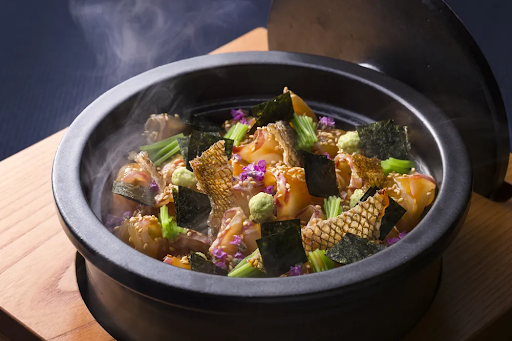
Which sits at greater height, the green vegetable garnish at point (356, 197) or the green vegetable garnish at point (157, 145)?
the green vegetable garnish at point (356, 197)

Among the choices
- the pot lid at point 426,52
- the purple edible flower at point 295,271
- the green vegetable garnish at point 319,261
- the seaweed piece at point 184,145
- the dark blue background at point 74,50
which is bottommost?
the dark blue background at point 74,50

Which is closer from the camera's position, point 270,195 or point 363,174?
point 270,195

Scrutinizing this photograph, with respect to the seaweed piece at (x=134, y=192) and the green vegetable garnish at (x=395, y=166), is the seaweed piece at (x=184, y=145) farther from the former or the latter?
the green vegetable garnish at (x=395, y=166)

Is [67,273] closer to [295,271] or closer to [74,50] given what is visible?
[295,271]

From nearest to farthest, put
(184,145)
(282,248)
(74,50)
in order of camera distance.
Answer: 1. (282,248)
2. (184,145)
3. (74,50)

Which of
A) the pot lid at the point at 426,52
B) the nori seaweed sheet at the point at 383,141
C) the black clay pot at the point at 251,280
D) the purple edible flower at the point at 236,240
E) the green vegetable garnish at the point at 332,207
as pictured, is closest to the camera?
the black clay pot at the point at 251,280

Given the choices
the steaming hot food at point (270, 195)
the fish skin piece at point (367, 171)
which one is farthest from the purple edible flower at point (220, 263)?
the fish skin piece at point (367, 171)

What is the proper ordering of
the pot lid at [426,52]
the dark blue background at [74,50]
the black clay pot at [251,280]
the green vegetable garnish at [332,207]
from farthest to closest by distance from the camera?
1. the dark blue background at [74,50]
2. the pot lid at [426,52]
3. the green vegetable garnish at [332,207]
4. the black clay pot at [251,280]

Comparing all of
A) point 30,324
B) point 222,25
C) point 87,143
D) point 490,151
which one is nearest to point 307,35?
point 490,151

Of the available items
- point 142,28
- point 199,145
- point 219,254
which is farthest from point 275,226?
point 142,28
